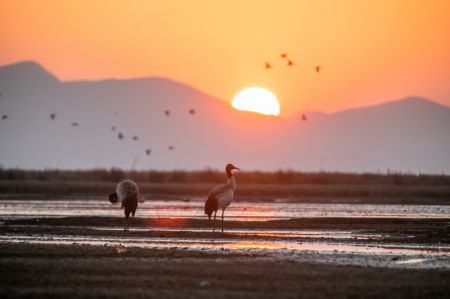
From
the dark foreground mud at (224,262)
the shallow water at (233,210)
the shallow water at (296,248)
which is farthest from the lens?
the shallow water at (233,210)

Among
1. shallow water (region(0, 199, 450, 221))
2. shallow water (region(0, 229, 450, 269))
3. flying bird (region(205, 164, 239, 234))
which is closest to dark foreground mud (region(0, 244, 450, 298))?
shallow water (region(0, 229, 450, 269))

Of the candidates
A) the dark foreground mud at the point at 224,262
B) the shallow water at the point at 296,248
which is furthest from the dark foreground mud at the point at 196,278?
the shallow water at the point at 296,248

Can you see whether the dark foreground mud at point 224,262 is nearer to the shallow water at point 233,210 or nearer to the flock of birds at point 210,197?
the flock of birds at point 210,197

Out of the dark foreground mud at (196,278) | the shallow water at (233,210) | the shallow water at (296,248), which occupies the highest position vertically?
the shallow water at (233,210)

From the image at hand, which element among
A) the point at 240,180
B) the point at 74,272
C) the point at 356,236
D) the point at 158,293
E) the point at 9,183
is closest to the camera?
the point at 158,293

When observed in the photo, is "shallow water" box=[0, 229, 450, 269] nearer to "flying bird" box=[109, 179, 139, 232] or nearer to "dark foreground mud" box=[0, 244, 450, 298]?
"dark foreground mud" box=[0, 244, 450, 298]

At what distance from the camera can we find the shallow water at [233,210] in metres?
37.8

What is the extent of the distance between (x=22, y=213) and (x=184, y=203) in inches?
463

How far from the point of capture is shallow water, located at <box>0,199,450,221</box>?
124 feet

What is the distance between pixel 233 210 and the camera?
42719mm

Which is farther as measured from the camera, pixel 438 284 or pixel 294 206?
pixel 294 206

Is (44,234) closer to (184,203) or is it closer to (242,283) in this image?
(242,283)

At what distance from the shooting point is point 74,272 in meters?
18.8

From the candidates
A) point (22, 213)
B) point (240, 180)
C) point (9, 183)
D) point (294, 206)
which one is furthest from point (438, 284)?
point (240, 180)
